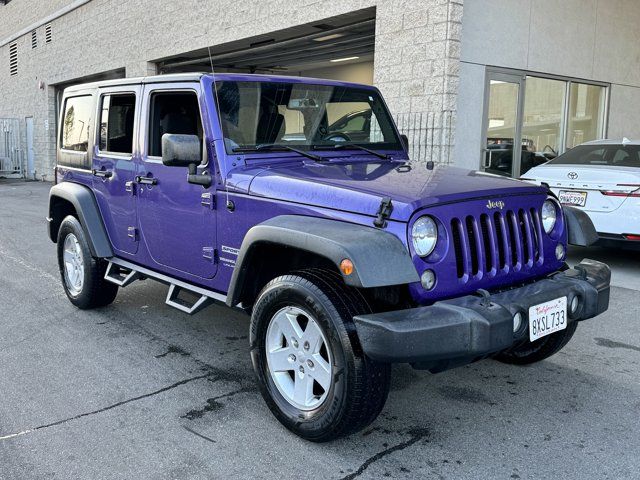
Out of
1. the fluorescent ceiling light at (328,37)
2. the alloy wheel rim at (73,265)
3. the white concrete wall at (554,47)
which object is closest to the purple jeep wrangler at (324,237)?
the alloy wheel rim at (73,265)

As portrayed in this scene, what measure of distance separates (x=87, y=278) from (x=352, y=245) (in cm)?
324

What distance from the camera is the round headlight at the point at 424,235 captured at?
2.96m

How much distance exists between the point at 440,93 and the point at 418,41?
33.4 inches

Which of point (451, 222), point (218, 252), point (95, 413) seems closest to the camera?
point (451, 222)

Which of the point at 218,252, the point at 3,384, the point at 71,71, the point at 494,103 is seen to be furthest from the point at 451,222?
the point at 71,71

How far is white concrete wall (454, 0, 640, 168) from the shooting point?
898 centimetres

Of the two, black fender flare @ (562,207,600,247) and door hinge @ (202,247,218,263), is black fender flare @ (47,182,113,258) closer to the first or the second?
door hinge @ (202,247,218,263)

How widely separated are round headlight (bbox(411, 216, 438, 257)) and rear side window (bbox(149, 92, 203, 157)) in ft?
5.60

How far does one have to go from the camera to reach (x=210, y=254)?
3889 mm

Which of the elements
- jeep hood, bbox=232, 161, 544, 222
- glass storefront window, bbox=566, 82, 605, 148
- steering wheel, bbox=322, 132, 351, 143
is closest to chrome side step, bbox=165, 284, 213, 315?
jeep hood, bbox=232, 161, 544, 222

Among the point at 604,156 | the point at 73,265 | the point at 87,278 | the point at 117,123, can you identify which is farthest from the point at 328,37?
the point at 87,278

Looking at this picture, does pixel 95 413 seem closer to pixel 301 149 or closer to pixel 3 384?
pixel 3 384

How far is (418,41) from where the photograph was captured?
870 centimetres

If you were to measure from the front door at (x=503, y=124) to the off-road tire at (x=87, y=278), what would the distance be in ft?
20.3
